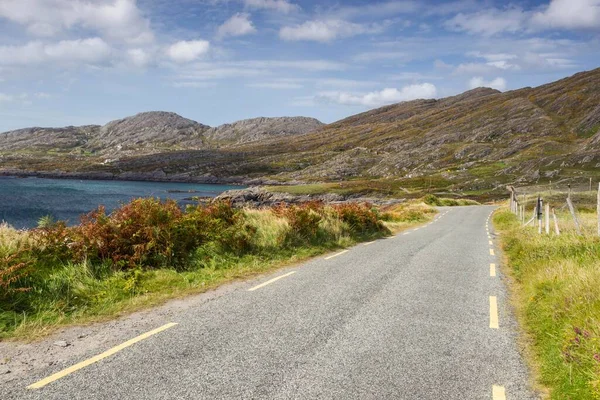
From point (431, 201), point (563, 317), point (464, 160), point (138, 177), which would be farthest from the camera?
point (138, 177)

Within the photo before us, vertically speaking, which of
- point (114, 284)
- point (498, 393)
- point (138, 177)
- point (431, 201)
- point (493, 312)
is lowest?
point (431, 201)

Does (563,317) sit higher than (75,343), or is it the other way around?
(75,343)

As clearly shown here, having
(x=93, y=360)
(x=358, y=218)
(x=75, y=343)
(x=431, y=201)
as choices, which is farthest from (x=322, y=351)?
(x=431, y=201)

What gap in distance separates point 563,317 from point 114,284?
8775 millimetres

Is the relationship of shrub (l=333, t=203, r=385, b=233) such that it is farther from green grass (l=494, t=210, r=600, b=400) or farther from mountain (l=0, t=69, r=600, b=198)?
mountain (l=0, t=69, r=600, b=198)

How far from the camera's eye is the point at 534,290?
9305 mm

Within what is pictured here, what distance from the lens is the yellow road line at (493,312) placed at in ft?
25.4

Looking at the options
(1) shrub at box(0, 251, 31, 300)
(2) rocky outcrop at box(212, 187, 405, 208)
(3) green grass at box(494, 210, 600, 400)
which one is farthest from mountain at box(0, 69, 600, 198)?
(1) shrub at box(0, 251, 31, 300)

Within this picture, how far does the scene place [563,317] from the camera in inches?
279

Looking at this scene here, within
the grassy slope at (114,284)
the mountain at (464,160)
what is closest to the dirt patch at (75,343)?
the grassy slope at (114,284)

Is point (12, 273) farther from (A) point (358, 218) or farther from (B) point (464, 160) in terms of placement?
(B) point (464, 160)

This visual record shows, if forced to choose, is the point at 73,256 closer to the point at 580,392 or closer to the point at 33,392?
the point at 33,392

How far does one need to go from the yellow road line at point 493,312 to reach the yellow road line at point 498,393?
97.6 inches

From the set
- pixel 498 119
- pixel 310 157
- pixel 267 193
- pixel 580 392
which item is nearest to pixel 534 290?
pixel 580 392
